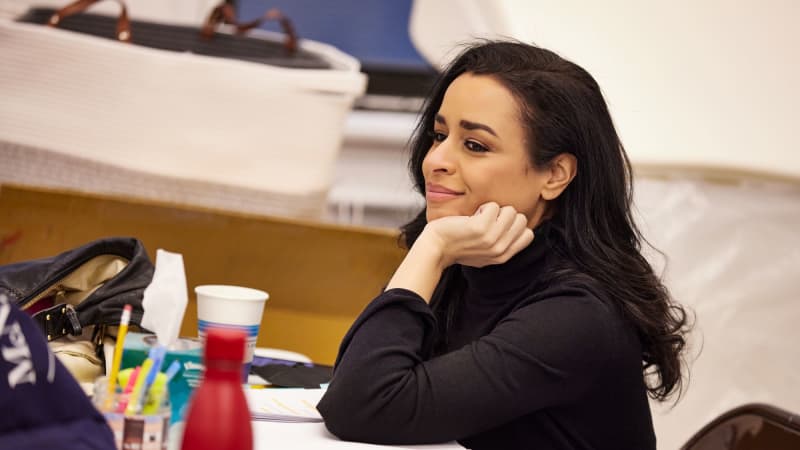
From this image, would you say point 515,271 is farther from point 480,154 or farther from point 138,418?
point 138,418

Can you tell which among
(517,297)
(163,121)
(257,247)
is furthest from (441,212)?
(163,121)

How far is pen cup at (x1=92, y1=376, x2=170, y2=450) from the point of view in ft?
2.53

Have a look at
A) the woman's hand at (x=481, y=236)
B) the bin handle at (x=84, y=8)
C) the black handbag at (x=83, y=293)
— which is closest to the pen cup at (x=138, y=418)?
the black handbag at (x=83, y=293)

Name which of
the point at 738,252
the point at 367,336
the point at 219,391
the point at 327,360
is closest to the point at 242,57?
the point at 327,360

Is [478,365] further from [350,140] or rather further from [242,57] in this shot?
[350,140]

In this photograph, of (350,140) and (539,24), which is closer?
(539,24)

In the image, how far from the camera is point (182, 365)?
102 cm

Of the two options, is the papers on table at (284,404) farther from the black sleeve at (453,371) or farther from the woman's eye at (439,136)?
the woman's eye at (439,136)

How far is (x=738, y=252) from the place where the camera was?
200cm

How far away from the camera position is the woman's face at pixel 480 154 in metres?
1.25

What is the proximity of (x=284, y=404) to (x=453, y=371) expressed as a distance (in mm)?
204

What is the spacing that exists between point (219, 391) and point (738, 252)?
1563 millimetres

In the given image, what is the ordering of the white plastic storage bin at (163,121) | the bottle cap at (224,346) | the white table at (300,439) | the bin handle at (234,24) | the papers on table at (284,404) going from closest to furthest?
the bottle cap at (224,346)
the white table at (300,439)
the papers on table at (284,404)
the white plastic storage bin at (163,121)
the bin handle at (234,24)

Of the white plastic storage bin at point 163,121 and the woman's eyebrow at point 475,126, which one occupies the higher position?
the woman's eyebrow at point 475,126
